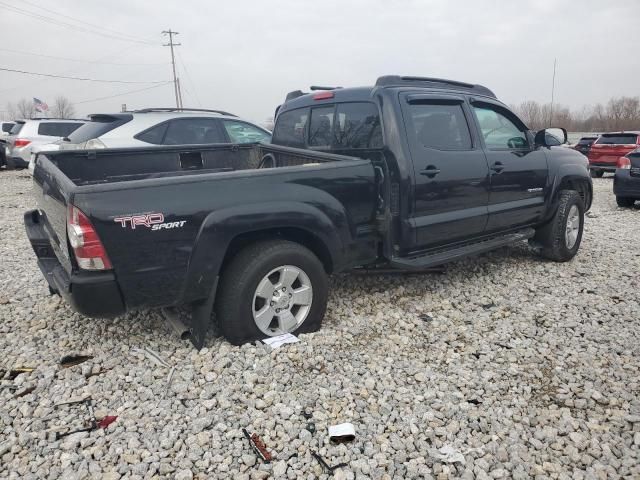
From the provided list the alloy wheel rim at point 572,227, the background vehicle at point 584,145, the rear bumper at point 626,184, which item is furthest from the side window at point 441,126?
the background vehicle at point 584,145

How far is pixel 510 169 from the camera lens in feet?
15.1

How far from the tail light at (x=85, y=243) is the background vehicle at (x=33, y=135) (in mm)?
12724

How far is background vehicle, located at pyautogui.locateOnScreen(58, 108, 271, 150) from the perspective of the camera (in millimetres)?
6945

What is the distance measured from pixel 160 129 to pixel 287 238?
4.72m

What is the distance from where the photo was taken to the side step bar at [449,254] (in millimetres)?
3809

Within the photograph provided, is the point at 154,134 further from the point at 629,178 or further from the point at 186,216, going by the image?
the point at 629,178

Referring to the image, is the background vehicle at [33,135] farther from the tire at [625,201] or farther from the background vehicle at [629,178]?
the tire at [625,201]

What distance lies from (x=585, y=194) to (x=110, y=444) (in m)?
5.85

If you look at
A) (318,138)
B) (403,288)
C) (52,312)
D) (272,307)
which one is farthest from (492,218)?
(52,312)

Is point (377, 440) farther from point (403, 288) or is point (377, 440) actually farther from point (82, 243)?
point (403, 288)

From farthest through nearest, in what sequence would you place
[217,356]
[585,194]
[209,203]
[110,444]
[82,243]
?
1. [585,194]
2. [217,356]
3. [209,203]
4. [82,243]
5. [110,444]

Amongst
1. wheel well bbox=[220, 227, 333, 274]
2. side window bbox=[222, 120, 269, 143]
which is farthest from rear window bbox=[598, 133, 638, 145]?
wheel well bbox=[220, 227, 333, 274]

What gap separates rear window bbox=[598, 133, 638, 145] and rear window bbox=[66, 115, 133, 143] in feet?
48.9

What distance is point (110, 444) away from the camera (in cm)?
237
